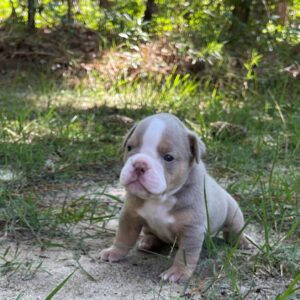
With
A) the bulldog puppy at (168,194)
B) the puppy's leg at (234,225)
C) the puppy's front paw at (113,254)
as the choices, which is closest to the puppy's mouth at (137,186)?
the bulldog puppy at (168,194)

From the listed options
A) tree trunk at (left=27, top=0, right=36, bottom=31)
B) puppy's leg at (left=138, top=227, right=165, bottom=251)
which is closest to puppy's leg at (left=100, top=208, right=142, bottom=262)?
puppy's leg at (left=138, top=227, right=165, bottom=251)

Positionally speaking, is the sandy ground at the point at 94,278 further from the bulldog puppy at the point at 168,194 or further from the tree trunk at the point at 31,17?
the tree trunk at the point at 31,17

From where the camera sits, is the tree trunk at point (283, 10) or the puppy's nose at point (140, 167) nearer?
the puppy's nose at point (140, 167)

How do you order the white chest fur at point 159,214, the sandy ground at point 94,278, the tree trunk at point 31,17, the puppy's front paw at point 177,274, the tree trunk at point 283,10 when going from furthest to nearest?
the tree trunk at point 283,10, the tree trunk at point 31,17, the white chest fur at point 159,214, the puppy's front paw at point 177,274, the sandy ground at point 94,278

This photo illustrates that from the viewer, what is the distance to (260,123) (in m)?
5.33

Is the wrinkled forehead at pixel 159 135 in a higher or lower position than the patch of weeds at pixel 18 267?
higher

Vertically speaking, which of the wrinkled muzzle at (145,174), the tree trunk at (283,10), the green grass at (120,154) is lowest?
the green grass at (120,154)

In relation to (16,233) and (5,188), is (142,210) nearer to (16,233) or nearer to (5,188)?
(16,233)

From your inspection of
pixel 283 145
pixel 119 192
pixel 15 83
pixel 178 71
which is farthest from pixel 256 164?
pixel 15 83

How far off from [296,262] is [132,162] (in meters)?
0.85

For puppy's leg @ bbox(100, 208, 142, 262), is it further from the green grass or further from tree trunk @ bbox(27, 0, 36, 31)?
tree trunk @ bbox(27, 0, 36, 31)

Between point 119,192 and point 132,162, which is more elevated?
point 132,162

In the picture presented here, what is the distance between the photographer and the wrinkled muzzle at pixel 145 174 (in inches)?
90.1

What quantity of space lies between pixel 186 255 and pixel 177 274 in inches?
3.7
